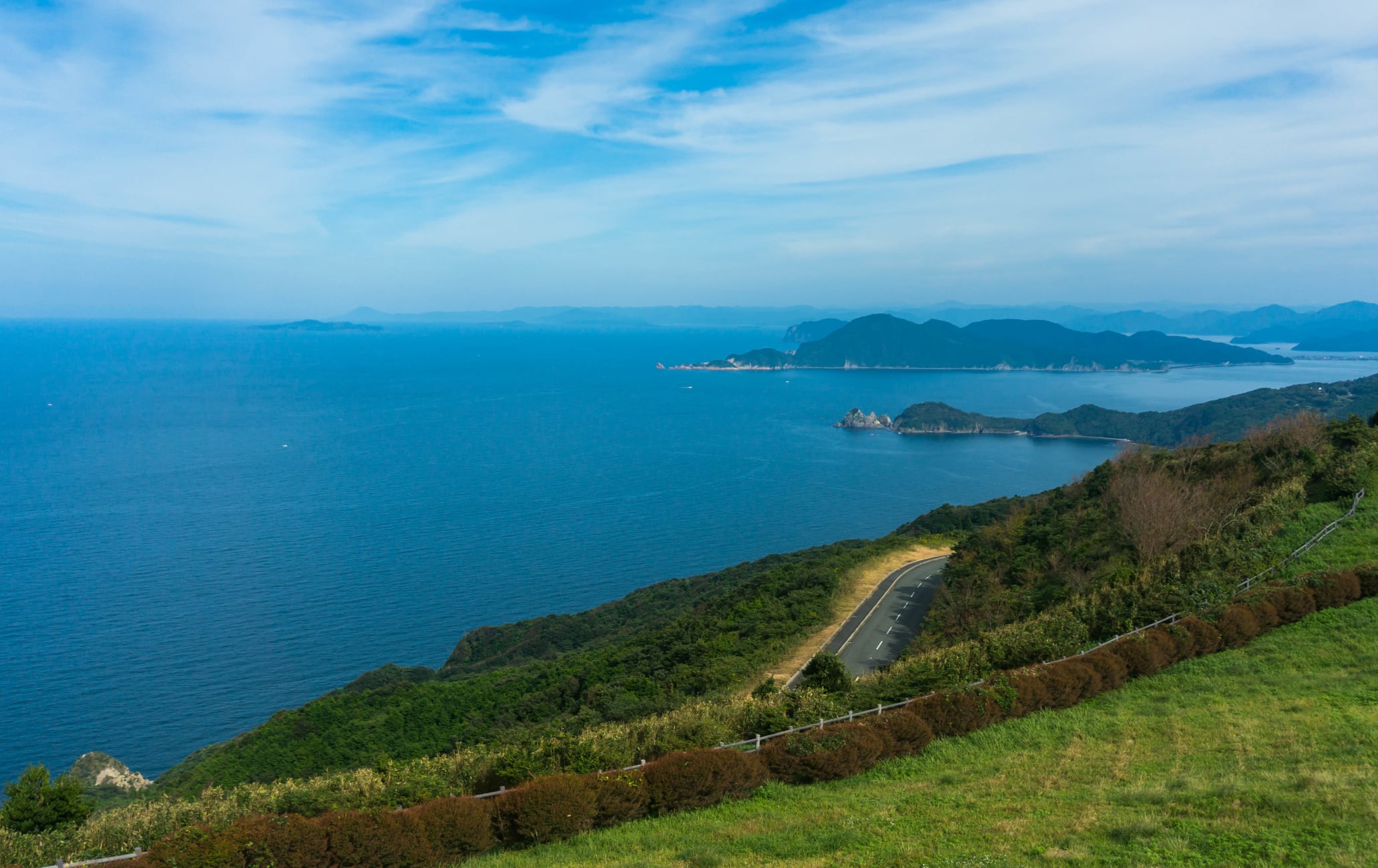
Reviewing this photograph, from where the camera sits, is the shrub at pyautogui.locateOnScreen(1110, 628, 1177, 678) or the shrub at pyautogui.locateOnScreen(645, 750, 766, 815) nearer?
the shrub at pyautogui.locateOnScreen(645, 750, 766, 815)

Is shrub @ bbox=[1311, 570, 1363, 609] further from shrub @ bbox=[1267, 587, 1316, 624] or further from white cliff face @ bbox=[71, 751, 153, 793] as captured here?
white cliff face @ bbox=[71, 751, 153, 793]

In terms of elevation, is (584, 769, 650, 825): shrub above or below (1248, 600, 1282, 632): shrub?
below

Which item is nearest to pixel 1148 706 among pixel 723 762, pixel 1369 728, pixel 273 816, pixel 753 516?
pixel 1369 728

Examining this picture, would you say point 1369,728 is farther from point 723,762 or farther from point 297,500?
point 297,500

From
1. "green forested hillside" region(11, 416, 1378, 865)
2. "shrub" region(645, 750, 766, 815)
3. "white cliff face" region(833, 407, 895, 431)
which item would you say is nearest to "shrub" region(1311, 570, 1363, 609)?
"green forested hillside" region(11, 416, 1378, 865)

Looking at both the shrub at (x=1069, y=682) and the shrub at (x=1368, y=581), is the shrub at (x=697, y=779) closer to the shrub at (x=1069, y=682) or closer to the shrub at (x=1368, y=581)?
the shrub at (x=1069, y=682)

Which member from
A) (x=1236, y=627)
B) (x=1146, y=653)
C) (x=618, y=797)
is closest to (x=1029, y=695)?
(x=1146, y=653)

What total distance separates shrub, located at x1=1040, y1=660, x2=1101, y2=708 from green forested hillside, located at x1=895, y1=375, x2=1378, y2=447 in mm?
94779

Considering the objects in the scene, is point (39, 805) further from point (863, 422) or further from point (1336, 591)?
point (863, 422)

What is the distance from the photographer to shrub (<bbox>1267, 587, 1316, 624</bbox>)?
51.3 ft

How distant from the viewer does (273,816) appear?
8578 mm

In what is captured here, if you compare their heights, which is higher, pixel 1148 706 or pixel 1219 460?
pixel 1219 460

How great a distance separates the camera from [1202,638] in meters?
14.7

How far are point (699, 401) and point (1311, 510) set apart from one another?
136 m
